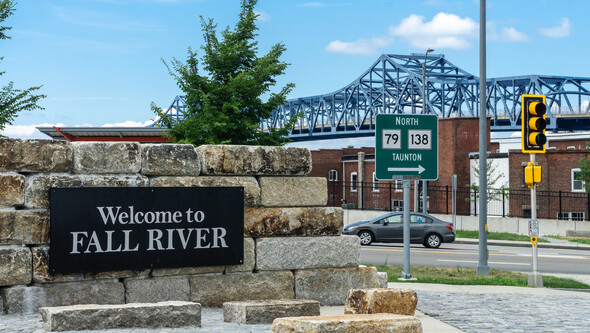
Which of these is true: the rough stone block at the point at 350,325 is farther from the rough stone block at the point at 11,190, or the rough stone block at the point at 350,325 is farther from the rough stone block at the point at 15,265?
the rough stone block at the point at 11,190

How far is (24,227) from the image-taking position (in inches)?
318

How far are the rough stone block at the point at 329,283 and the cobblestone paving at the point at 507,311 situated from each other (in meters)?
0.97

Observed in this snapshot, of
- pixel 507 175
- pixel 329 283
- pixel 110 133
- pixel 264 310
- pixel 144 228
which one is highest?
pixel 110 133

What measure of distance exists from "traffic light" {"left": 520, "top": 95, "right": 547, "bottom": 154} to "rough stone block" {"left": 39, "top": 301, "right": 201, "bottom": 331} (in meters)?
9.60

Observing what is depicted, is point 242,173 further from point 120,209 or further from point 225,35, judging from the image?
point 225,35

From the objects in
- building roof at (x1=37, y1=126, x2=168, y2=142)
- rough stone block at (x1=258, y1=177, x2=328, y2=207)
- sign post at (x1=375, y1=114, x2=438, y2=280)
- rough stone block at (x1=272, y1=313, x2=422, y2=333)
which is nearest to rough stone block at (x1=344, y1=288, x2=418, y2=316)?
rough stone block at (x1=272, y1=313, x2=422, y2=333)

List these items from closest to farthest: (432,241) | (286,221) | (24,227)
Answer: (24,227) → (286,221) → (432,241)

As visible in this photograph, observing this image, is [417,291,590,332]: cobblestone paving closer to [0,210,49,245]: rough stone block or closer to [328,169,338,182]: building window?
[0,210,49,245]: rough stone block

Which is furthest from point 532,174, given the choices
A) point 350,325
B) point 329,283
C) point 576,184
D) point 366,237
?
point 576,184

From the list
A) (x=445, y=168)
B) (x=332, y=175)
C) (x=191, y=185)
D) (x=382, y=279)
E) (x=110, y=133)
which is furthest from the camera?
(x=332, y=175)

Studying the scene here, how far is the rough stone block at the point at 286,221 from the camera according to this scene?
921cm

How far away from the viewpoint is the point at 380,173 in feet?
45.1

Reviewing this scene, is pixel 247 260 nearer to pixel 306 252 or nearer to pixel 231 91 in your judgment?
pixel 306 252

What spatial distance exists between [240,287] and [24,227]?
2.73 meters
